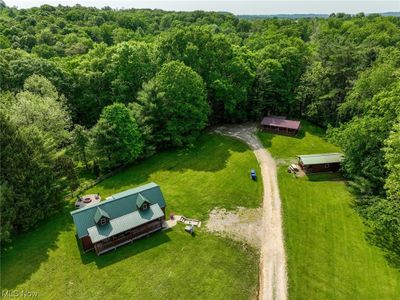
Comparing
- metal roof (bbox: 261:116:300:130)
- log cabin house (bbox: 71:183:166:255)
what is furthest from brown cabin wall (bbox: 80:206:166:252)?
metal roof (bbox: 261:116:300:130)

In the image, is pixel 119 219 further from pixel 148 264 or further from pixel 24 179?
pixel 24 179

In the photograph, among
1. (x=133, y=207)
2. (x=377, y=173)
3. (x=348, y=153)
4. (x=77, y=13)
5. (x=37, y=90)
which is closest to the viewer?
(x=133, y=207)

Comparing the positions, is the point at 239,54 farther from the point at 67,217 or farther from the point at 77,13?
the point at 77,13

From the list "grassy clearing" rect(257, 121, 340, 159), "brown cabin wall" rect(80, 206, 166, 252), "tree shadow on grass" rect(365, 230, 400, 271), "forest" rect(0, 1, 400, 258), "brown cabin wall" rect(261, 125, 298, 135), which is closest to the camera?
"brown cabin wall" rect(80, 206, 166, 252)

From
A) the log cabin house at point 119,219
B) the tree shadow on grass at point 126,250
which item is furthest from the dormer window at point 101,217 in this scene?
the tree shadow on grass at point 126,250

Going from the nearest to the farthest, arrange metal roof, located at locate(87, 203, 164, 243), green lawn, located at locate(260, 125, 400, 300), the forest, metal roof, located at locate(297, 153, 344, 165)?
green lawn, located at locate(260, 125, 400, 300)
metal roof, located at locate(87, 203, 164, 243)
the forest
metal roof, located at locate(297, 153, 344, 165)

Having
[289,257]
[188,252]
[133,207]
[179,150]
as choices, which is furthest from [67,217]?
[289,257]

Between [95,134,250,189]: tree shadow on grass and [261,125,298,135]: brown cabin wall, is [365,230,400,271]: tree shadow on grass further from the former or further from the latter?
[261,125,298,135]: brown cabin wall
